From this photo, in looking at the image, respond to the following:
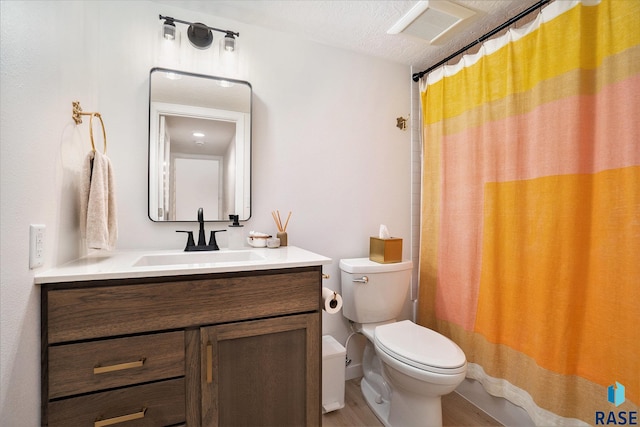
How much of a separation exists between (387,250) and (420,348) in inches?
22.8

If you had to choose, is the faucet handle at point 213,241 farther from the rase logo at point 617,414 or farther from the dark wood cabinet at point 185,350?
the rase logo at point 617,414

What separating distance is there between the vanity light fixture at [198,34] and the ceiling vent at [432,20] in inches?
36.2

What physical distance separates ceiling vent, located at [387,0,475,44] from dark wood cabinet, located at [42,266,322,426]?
141cm

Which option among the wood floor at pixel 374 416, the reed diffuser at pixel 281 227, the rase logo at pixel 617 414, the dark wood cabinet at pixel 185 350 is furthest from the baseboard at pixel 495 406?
the reed diffuser at pixel 281 227

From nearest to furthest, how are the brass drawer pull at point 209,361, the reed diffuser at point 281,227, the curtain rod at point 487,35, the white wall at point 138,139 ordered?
the white wall at point 138,139 → the brass drawer pull at point 209,361 → the curtain rod at point 487,35 → the reed diffuser at point 281,227

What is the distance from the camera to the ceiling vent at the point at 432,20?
1.43 meters

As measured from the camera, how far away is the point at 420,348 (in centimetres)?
137

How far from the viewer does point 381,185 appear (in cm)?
206

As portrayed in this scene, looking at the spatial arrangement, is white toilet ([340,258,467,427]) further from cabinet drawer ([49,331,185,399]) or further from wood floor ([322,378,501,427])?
cabinet drawer ([49,331,185,399])

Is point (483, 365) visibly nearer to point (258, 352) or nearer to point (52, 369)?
point (258, 352)

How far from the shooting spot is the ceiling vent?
143cm

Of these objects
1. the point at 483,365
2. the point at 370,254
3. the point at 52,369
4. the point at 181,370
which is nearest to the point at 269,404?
the point at 181,370

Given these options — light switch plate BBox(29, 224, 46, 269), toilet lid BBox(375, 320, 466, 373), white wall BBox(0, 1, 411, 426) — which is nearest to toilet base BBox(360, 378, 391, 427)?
white wall BBox(0, 1, 411, 426)

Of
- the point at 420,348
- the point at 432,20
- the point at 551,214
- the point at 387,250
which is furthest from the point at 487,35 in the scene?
the point at 420,348
